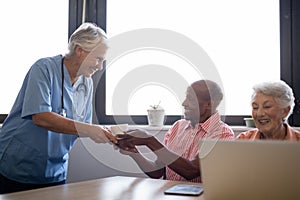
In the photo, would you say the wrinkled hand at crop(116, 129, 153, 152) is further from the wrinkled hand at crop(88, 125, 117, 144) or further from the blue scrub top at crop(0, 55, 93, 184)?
the blue scrub top at crop(0, 55, 93, 184)

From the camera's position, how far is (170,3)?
292cm

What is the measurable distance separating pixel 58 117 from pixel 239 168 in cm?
108

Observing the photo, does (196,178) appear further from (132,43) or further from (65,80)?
(132,43)

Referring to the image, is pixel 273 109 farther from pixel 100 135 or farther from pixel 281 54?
pixel 100 135

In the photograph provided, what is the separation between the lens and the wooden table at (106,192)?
4.76 ft

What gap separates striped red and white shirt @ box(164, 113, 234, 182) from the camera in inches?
84.2

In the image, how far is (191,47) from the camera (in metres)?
2.85

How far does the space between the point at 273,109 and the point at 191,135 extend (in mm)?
462

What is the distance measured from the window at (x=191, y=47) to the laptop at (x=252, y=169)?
4.87ft

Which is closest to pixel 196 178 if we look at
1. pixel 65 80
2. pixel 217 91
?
pixel 217 91

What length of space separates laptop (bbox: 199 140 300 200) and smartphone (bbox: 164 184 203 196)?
0.40 meters

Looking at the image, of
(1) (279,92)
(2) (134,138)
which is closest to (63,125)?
(2) (134,138)

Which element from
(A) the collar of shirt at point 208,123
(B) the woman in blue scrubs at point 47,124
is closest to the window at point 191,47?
(A) the collar of shirt at point 208,123

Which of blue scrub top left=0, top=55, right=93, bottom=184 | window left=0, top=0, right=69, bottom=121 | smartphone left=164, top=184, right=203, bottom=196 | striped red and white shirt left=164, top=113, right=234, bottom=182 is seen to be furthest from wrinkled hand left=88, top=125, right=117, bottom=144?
window left=0, top=0, right=69, bottom=121
